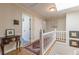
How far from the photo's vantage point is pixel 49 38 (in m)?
1.72

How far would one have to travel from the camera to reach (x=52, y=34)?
164cm

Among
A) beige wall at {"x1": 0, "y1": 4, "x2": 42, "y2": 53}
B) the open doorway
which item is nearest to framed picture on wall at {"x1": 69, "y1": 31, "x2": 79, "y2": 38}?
beige wall at {"x1": 0, "y1": 4, "x2": 42, "y2": 53}

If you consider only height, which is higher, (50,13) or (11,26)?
(50,13)

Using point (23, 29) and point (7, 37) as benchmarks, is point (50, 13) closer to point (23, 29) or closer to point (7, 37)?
point (23, 29)

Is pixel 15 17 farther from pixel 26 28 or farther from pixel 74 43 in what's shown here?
pixel 74 43

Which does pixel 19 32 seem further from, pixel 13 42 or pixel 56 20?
pixel 56 20

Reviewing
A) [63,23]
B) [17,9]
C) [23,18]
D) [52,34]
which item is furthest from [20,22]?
[63,23]

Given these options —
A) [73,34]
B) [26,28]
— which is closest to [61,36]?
[73,34]

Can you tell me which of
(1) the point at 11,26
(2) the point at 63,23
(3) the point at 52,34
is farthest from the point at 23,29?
(2) the point at 63,23

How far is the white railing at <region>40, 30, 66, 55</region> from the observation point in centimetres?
162

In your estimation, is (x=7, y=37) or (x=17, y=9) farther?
(x=7, y=37)

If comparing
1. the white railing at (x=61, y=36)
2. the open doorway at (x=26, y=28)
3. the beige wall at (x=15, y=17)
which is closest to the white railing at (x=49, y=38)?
the white railing at (x=61, y=36)

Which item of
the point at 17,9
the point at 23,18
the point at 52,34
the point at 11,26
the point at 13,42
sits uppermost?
the point at 17,9

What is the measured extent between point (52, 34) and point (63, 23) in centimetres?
24
